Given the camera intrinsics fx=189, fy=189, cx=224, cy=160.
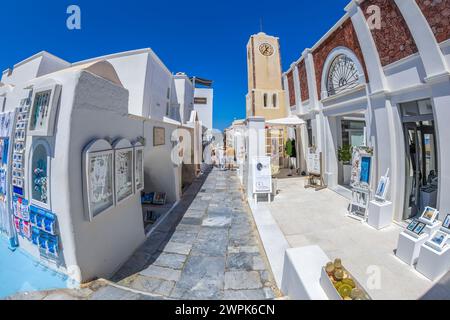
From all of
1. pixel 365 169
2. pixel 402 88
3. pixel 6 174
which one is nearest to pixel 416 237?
pixel 365 169

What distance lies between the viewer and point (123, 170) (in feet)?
11.7

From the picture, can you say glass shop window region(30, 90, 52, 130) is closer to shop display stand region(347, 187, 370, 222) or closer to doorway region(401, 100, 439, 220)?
shop display stand region(347, 187, 370, 222)

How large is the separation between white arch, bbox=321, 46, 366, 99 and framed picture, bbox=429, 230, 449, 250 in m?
4.50

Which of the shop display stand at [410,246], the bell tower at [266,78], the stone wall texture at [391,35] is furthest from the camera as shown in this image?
the bell tower at [266,78]

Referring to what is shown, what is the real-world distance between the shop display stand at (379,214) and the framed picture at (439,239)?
1374 millimetres

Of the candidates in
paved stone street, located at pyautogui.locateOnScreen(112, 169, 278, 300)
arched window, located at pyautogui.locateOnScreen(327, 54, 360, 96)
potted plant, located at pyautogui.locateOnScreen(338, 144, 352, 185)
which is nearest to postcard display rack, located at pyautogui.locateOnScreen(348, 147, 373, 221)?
potted plant, located at pyautogui.locateOnScreen(338, 144, 352, 185)

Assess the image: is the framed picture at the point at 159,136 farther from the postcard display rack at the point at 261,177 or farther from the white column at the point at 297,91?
the white column at the point at 297,91

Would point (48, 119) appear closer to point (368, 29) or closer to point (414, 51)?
point (414, 51)

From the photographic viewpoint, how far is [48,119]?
8.27 feet

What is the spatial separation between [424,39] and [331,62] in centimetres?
383

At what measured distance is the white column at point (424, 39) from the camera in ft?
12.0

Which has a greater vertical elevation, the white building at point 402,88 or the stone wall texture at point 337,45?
the stone wall texture at point 337,45

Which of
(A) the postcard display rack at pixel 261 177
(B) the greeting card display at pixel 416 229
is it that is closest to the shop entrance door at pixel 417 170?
(B) the greeting card display at pixel 416 229

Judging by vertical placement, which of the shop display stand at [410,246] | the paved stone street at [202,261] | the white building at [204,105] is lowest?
the paved stone street at [202,261]
